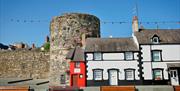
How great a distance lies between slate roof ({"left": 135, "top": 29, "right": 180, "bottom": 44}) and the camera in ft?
83.2

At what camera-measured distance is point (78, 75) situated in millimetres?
25938

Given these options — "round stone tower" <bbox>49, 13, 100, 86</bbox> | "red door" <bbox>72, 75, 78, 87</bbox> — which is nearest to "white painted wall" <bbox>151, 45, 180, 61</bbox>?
"red door" <bbox>72, 75, 78, 87</bbox>

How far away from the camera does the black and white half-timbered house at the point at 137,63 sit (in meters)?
24.3

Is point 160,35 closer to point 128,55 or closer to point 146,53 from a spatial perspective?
point 146,53

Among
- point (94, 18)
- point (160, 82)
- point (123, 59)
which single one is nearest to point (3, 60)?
point (94, 18)

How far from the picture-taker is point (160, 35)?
26359 mm

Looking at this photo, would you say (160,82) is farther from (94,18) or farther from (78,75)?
(94,18)

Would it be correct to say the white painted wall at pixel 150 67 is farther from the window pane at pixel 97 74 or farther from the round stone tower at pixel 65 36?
the round stone tower at pixel 65 36

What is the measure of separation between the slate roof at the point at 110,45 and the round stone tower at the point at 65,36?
649 centimetres

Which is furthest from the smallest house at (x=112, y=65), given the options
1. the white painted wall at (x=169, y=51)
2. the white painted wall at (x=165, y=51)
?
the white painted wall at (x=169, y=51)

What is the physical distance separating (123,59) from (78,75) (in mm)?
4794

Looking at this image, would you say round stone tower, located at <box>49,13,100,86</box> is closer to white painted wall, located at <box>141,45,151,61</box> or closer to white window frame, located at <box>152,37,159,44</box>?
white painted wall, located at <box>141,45,151,61</box>

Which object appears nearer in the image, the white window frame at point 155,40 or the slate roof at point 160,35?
the white window frame at point 155,40

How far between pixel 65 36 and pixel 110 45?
9.33 m
